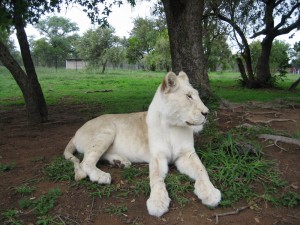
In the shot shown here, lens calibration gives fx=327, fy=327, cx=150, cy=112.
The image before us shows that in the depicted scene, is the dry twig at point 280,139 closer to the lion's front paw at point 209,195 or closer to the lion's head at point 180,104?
the lion's head at point 180,104

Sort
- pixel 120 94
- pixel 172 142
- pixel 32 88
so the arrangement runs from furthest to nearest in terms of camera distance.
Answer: pixel 120 94 → pixel 32 88 → pixel 172 142

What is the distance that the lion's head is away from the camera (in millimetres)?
3756

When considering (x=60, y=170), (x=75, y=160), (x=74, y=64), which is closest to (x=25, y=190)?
(x=60, y=170)

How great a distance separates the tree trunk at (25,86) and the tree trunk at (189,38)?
337cm

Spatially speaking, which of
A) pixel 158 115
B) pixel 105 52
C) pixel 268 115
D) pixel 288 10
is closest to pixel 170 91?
pixel 158 115

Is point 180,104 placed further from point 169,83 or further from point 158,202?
point 158,202

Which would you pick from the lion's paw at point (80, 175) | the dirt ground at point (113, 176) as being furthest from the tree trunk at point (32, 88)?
the lion's paw at point (80, 175)

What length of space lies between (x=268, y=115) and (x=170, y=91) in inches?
141

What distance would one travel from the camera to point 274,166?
4.03 metres

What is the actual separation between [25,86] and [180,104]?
4842mm

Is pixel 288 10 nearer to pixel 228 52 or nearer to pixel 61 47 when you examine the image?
pixel 228 52

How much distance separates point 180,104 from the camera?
3828 millimetres

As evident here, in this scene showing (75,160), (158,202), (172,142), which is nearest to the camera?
(158,202)

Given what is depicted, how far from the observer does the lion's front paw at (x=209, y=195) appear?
3297mm
